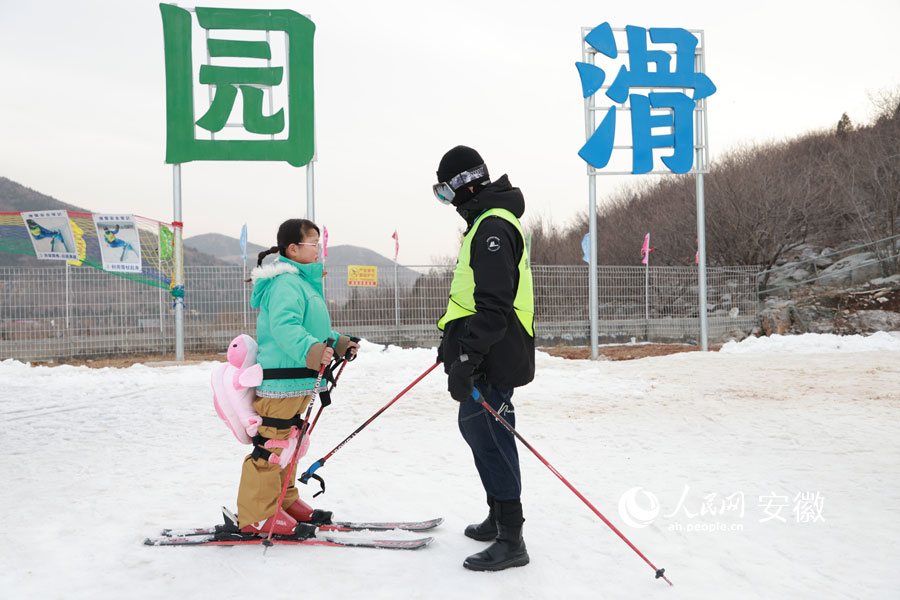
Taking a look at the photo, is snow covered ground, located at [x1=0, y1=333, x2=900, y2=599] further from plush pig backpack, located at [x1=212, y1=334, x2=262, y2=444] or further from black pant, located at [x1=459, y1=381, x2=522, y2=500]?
plush pig backpack, located at [x1=212, y1=334, x2=262, y2=444]

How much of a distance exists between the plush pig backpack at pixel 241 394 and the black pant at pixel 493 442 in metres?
0.92

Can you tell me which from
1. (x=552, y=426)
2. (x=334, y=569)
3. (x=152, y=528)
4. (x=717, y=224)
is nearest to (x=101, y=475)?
(x=152, y=528)

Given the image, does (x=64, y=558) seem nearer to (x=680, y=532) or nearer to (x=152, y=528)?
(x=152, y=528)

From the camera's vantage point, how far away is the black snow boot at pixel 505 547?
291 cm

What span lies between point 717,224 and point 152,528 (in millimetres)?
20605

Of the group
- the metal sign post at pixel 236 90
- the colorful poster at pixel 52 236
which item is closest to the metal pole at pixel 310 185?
the metal sign post at pixel 236 90

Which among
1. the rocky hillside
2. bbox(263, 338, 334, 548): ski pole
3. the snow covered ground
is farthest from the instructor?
the rocky hillside

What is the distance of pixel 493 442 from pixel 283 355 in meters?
1.11

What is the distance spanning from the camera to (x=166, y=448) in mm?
5512

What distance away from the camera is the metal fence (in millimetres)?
12102

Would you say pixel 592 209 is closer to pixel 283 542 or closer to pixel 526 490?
pixel 526 490

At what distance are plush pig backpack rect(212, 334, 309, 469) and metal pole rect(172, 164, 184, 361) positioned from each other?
9.20m

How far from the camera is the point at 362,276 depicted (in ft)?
42.5

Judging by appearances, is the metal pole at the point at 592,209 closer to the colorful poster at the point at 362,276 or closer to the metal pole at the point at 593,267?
the metal pole at the point at 593,267
